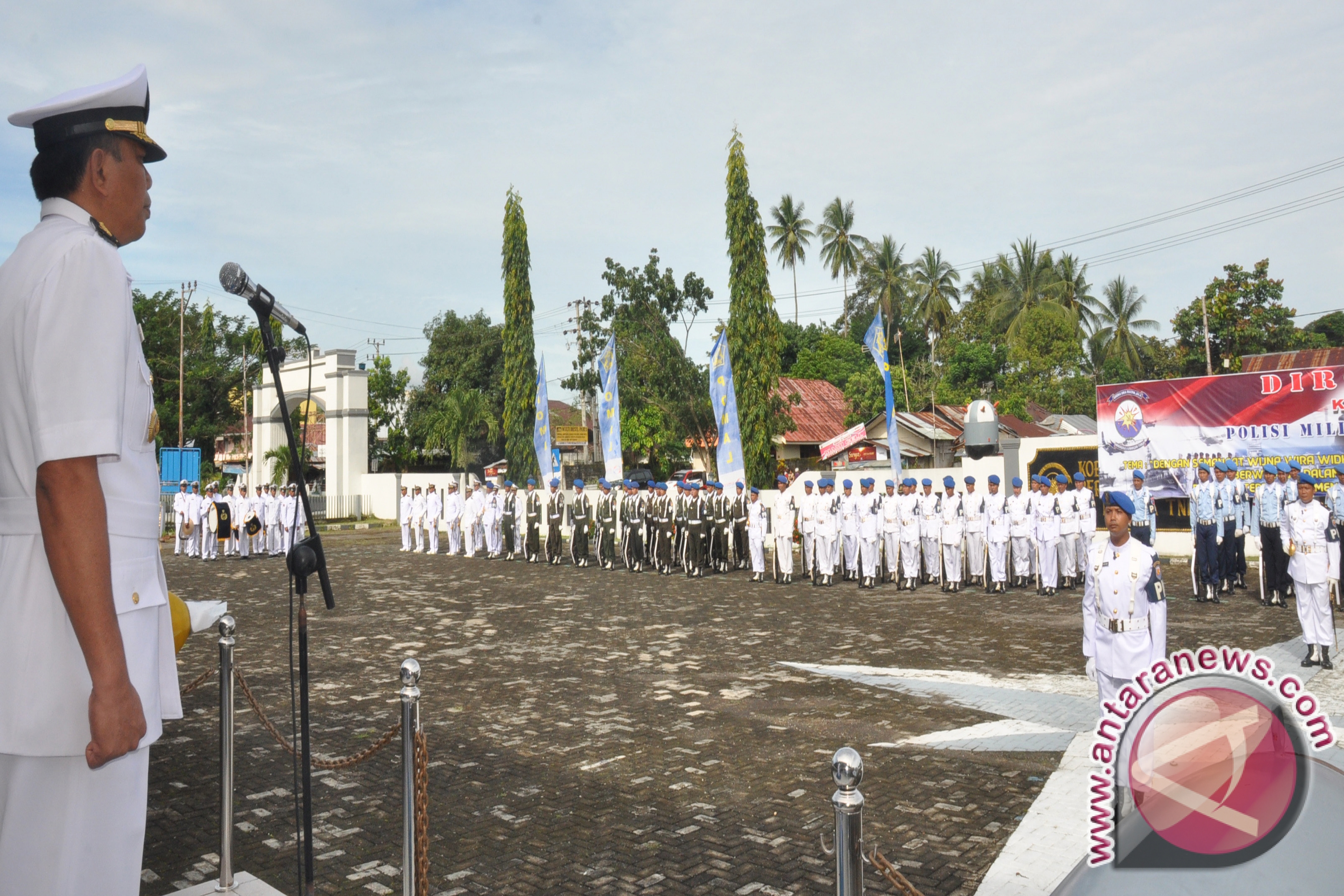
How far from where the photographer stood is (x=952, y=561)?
15.7 metres

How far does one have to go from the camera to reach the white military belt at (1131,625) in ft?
18.6

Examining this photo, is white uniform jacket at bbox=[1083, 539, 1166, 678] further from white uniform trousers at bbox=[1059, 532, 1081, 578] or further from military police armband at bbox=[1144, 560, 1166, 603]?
white uniform trousers at bbox=[1059, 532, 1081, 578]

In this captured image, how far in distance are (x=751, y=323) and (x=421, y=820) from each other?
983 inches

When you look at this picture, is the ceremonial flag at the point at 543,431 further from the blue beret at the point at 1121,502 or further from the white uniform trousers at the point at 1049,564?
the blue beret at the point at 1121,502

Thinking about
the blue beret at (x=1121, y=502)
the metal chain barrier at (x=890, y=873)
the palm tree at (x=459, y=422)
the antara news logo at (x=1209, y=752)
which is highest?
the palm tree at (x=459, y=422)

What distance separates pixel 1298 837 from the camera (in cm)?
128

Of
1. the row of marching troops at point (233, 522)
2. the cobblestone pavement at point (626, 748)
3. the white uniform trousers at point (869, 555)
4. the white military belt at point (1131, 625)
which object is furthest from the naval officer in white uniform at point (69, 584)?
the row of marching troops at point (233, 522)

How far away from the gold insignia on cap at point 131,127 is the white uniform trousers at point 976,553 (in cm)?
1565

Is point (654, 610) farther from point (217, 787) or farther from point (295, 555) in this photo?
point (295, 555)

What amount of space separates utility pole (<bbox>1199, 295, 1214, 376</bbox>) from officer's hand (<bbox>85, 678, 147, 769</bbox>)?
3309cm

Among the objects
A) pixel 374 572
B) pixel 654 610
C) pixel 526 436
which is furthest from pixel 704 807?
pixel 526 436

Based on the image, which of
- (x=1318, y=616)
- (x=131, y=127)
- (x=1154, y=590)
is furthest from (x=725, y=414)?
(x=131, y=127)

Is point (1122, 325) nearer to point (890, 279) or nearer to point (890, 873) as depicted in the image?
point (890, 279)

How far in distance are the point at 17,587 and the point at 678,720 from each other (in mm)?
Answer: 5798
